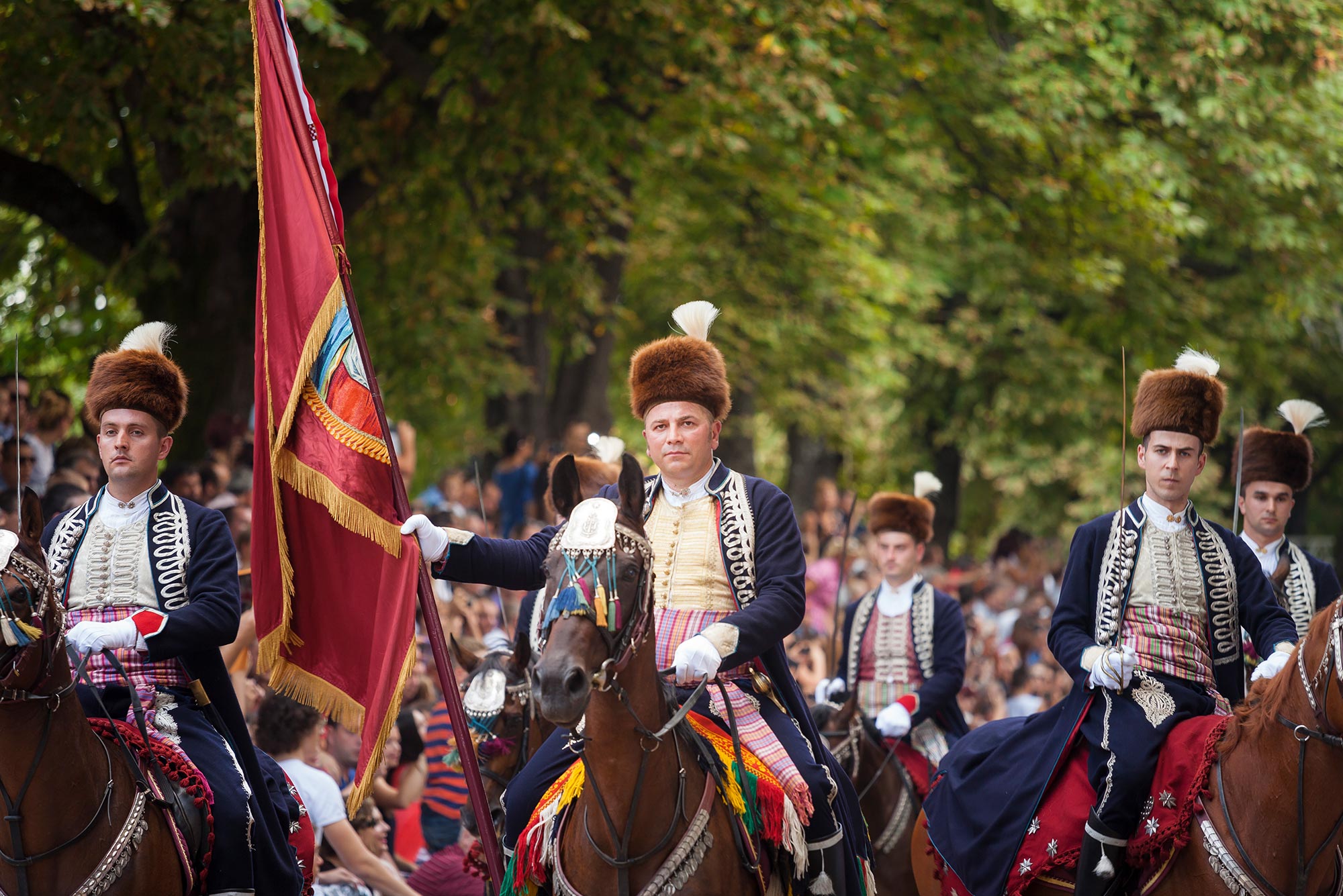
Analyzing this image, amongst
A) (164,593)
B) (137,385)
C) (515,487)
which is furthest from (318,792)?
(515,487)

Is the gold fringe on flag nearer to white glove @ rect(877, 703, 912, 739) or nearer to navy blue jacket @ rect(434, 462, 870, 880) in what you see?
navy blue jacket @ rect(434, 462, 870, 880)

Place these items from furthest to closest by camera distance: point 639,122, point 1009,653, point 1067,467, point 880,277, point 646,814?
point 1067,467 < point 880,277 < point 1009,653 < point 639,122 < point 646,814

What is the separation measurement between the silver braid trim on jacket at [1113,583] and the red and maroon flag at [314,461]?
9.56 ft

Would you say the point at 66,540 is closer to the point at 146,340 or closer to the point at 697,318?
the point at 146,340

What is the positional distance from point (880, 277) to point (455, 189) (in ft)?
21.0

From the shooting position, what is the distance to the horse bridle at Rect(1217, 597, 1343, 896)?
527cm

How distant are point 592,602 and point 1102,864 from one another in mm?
2633

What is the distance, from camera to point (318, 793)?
7.58 m

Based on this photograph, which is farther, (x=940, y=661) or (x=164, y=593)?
(x=940, y=661)

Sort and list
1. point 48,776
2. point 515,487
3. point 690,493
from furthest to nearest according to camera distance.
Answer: point 515,487, point 690,493, point 48,776

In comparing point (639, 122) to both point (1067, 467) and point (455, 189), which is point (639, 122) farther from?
point (1067, 467)

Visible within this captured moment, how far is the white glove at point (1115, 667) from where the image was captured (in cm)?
600

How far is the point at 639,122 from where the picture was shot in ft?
45.6

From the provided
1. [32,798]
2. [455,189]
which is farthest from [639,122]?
[32,798]
